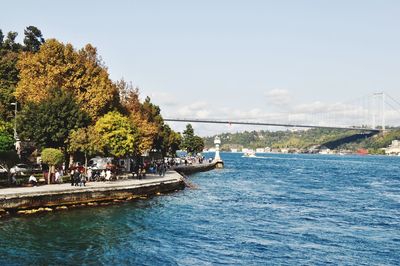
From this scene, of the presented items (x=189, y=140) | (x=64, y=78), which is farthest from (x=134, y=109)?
(x=189, y=140)

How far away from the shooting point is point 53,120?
4409cm

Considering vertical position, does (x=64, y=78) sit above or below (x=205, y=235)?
above

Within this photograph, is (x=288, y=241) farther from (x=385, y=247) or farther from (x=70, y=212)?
(x=70, y=212)

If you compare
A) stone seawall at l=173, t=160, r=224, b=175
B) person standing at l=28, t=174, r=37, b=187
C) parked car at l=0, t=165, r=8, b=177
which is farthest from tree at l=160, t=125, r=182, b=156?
person standing at l=28, t=174, r=37, b=187

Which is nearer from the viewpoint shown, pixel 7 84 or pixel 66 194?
pixel 66 194

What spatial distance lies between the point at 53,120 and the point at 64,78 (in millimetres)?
7352

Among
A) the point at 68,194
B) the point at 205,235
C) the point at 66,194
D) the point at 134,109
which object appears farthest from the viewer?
the point at 134,109

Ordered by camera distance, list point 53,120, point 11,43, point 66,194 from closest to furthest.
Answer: point 66,194 < point 53,120 < point 11,43

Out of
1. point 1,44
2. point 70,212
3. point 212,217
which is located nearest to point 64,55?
point 70,212

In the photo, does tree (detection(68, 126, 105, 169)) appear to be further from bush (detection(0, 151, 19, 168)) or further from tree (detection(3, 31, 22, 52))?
tree (detection(3, 31, 22, 52))

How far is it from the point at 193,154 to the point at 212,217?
90377 mm

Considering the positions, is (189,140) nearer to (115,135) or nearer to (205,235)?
(115,135)

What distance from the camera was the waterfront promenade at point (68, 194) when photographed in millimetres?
30270

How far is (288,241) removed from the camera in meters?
25.5
